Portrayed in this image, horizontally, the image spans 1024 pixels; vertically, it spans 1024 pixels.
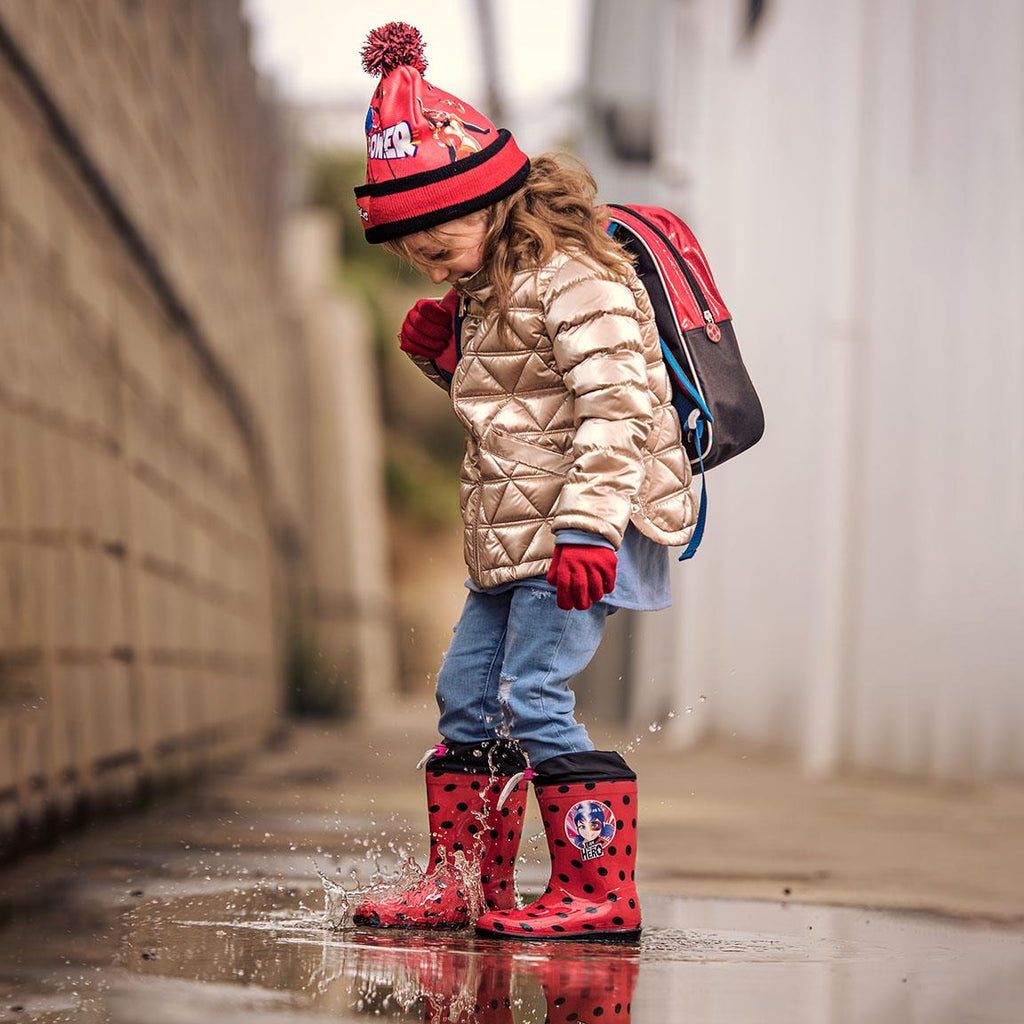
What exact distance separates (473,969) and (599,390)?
797 millimetres

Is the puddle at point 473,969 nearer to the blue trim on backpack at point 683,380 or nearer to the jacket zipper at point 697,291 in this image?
the blue trim on backpack at point 683,380

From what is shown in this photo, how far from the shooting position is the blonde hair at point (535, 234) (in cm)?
236

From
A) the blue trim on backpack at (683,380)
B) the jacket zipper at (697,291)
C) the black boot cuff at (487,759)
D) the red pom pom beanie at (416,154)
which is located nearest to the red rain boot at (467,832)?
the black boot cuff at (487,759)

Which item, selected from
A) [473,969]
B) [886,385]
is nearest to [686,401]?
[473,969]

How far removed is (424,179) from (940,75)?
3.78m

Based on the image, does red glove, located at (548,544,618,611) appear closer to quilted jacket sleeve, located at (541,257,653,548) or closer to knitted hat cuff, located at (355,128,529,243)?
quilted jacket sleeve, located at (541,257,653,548)

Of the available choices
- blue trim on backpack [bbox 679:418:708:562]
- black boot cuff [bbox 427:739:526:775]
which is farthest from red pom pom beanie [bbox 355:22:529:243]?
black boot cuff [bbox 427:739:526:775]

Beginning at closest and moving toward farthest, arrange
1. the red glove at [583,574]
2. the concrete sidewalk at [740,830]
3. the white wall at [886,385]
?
the red glove at [583,574] → the concrete sidewalk at [740,830] → the white wall at [886,385]

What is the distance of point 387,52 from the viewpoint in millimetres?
2379

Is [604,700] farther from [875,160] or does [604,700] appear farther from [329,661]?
[875,160]

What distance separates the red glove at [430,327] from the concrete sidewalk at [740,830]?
1.12m

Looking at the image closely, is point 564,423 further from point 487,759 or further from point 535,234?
point 487,759

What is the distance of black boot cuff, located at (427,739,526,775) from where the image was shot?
2518 millimetres

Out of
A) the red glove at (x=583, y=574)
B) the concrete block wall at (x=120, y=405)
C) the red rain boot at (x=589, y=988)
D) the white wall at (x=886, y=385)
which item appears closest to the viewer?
the red rain boot at (x=589, y=988)
